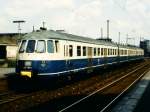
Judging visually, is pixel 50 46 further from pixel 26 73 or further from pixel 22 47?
pixel 26 73

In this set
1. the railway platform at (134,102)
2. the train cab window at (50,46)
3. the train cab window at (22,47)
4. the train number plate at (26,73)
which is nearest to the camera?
A: the railway platform at (134,102)

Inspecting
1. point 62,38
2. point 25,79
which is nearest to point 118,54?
point 62,38

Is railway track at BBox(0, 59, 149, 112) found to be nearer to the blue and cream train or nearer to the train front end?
the blue and cream train

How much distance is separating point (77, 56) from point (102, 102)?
685cm

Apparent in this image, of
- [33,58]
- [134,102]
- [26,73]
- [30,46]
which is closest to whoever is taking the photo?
[134,102]

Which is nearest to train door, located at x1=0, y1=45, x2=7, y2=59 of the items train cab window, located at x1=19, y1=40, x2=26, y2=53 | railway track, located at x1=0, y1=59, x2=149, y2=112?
train cab window, located at x1=19, y1=40, x2=26, y2=53

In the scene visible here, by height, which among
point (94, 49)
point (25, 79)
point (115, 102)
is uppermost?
point (94, 49)

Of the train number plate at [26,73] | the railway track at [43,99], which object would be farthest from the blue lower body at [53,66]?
the railway track at [43,99]

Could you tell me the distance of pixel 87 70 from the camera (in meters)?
22.9

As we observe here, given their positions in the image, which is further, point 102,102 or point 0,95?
point 0,95

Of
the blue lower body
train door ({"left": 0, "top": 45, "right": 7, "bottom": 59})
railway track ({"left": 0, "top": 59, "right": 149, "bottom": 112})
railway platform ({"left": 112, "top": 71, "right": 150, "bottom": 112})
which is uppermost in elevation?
train door ({"left": 0, "top": 45, "right": 7, "bottom": 59})

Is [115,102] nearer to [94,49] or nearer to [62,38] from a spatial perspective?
[62,38]

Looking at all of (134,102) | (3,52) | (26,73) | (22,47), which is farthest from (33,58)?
(3,52)

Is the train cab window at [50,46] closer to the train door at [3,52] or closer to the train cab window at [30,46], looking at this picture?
the train cab window at [30,46]
